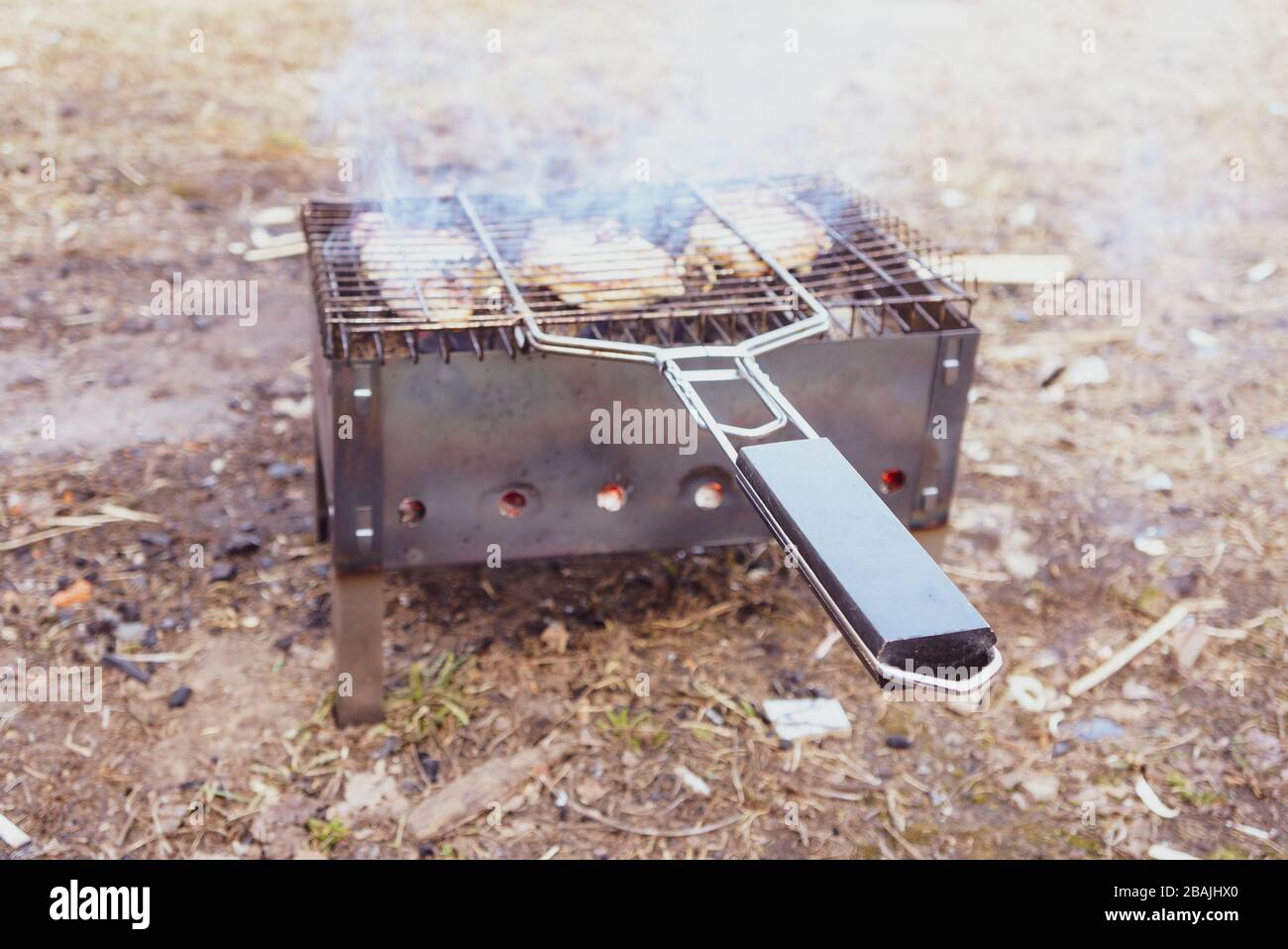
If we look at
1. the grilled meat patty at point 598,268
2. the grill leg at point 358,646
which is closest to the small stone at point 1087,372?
the grilled meat patty at point 598,268

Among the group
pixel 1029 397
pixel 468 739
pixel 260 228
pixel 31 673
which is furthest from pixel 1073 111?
pixel 31 673

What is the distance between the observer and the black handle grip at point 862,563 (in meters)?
2.15

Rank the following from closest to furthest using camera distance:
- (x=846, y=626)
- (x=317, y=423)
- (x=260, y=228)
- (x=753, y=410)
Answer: (x=846, y=626), (x=753, y=410), (x=317, y=423), (x=260, y=228)

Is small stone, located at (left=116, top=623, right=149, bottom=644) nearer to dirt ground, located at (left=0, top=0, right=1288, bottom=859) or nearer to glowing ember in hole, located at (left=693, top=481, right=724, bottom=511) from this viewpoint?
dirt ground, located at (left=0, top=0, right=1288, bottom=859)

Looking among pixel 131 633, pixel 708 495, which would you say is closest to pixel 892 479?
pixel 708 495

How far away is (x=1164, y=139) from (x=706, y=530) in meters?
7.91

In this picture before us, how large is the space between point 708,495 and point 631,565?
1241mm

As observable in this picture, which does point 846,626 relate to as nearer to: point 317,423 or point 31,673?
point 317,423

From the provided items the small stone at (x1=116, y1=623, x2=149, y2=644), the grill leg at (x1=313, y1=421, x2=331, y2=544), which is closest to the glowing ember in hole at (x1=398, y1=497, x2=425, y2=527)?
the grill leg at (x1=313, y1=421, x2=331, y2=544)

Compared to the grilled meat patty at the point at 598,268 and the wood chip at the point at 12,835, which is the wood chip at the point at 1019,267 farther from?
the wood chip at the point at 12,835

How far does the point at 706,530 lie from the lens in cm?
420

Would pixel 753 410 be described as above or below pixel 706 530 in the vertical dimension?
above

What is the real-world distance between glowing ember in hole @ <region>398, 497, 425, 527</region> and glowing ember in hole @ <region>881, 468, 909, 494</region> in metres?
1.67
